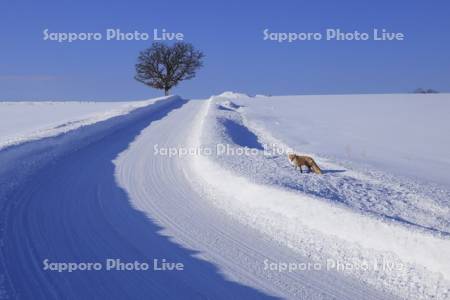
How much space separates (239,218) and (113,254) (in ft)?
9.36

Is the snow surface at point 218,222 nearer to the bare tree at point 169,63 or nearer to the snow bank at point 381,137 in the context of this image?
the snow bank at point 381,137

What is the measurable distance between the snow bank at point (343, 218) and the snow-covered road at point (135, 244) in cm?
41

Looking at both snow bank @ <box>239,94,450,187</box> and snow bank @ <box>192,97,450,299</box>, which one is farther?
snow bank @ <box>239,94,450,187</box>

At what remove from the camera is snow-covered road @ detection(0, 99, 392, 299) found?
6.29m

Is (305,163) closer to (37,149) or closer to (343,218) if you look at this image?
(343,218)

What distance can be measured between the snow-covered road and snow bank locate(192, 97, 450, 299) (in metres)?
0.41

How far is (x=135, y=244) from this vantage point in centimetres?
778

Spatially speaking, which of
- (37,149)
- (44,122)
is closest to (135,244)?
(37,149)

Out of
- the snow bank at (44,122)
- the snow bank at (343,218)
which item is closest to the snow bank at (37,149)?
the snow bank at (44,122)

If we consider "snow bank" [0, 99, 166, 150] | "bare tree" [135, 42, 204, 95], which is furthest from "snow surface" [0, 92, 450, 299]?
"bare tree" [135, 42, 204, 95]

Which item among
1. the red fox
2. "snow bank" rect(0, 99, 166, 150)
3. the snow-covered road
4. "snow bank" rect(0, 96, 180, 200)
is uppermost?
"snow bank" rect(0, 99, 166, 150)

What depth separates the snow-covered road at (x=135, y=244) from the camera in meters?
6.29

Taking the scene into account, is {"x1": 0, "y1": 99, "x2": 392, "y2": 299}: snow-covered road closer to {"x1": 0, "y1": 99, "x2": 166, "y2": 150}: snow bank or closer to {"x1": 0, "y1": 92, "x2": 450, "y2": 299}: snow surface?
{"x1": 0, "y1": 92, "x2": 450, "y2": 299}: snow surface

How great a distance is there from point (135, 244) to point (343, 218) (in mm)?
3350
